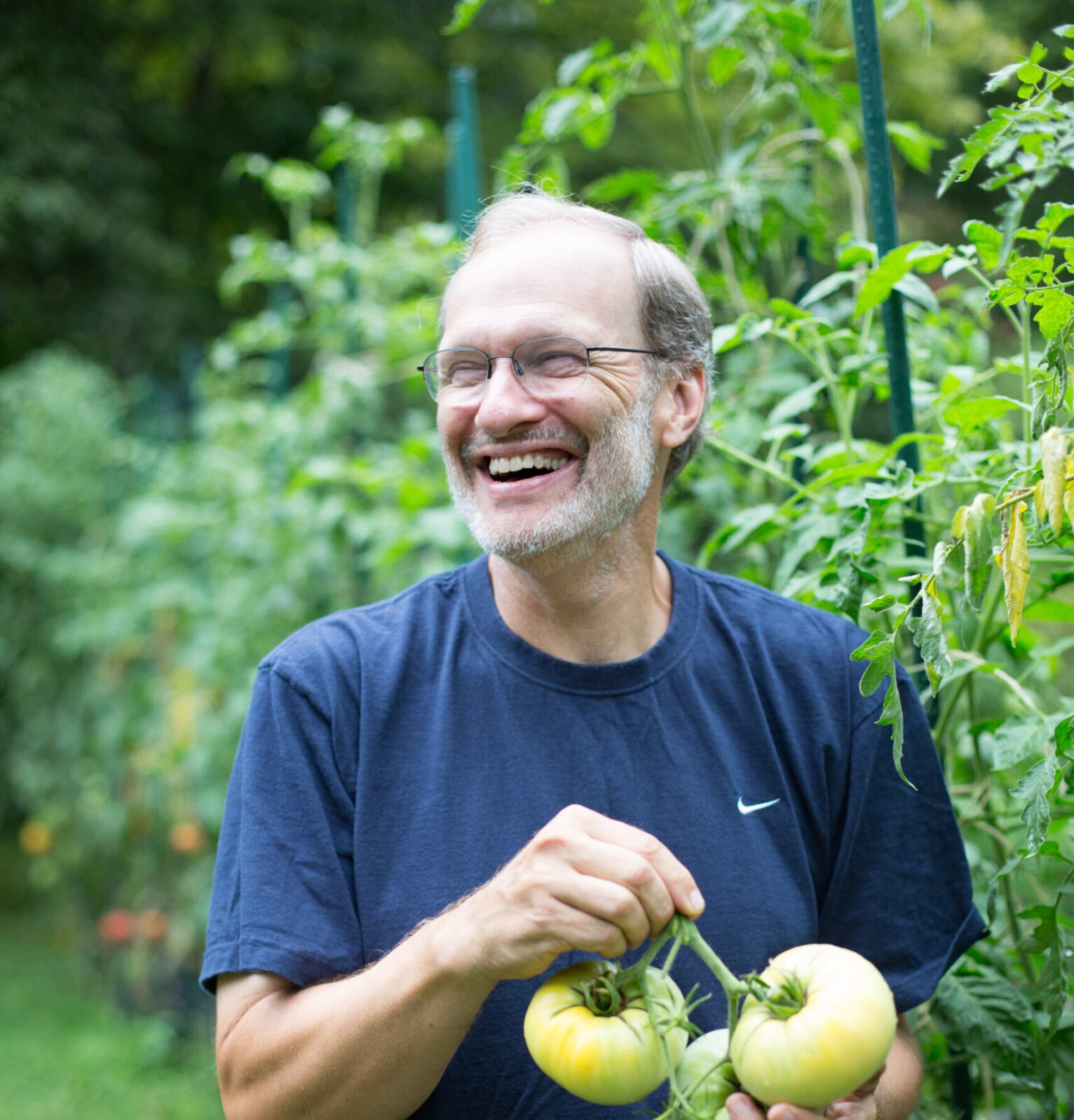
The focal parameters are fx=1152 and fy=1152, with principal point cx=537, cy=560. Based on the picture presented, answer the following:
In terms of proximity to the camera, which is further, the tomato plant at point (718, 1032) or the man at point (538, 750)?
the man at point (538, 750)

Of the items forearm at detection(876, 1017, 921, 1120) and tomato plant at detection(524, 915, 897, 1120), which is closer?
tomato plant at detection(524, 915, 897, 1120)

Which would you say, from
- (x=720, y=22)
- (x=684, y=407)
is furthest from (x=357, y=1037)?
(x=720, y=22)

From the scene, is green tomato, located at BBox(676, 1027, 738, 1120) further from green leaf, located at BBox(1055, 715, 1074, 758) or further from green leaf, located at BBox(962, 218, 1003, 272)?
green leaf, located at BBox(962, 218, 1003, 272)

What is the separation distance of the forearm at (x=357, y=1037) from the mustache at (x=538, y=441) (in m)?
0.58

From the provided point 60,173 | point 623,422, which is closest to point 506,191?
point 623,422

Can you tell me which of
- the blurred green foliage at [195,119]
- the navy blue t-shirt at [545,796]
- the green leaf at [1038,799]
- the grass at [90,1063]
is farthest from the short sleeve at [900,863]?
the blurred green foliage at [195,119]

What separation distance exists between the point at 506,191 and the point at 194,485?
2322 mm

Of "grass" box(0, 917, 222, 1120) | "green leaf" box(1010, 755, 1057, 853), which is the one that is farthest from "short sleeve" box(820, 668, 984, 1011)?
"grass" box(0, 917, 222, 1120)

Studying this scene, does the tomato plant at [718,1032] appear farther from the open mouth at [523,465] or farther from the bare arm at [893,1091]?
the open mouth at [523,465]

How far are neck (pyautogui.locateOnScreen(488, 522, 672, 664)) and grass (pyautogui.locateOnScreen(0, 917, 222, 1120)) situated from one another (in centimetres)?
264

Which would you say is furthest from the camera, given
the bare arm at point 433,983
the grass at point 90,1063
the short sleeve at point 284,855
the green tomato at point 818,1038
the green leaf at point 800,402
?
the grass at point 90,1063

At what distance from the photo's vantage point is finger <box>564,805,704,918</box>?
931mm

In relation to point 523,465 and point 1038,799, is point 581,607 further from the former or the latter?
point 1038,799

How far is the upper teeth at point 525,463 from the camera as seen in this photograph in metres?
1.40
